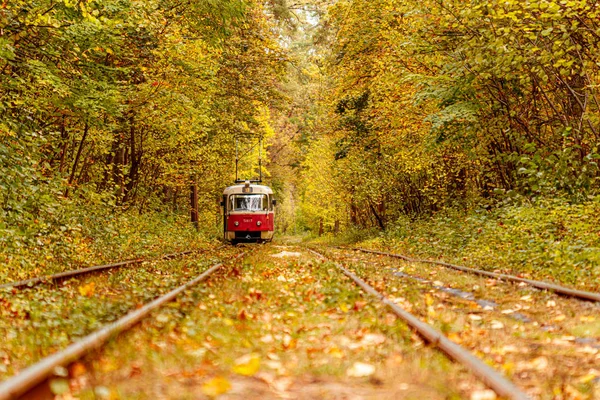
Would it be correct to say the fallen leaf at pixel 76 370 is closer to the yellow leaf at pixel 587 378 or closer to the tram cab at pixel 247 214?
the yellow leaf at pixel 587 378

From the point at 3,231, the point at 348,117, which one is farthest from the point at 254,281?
the point at 348,117

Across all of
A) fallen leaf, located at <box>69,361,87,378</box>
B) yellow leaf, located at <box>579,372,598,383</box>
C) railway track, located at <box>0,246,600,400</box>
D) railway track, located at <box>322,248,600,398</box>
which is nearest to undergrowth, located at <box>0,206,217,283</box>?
railway track, located at <box>0,246,600,400</box>

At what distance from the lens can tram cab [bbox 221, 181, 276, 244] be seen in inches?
1064

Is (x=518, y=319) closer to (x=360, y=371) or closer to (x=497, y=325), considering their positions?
(x=497, y=325)

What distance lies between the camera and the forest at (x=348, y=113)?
12.2 m

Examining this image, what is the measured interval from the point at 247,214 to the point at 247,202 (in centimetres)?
61

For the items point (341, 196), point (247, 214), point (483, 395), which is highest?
point (341, 196)

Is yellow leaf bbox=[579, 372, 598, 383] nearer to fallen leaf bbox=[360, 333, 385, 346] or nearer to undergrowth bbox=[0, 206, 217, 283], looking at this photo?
fallen leaf bbox=[360, 333, 385, 346]

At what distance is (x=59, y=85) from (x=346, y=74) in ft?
45.3

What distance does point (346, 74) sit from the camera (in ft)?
80.4

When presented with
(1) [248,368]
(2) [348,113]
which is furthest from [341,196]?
(1) [248,368]

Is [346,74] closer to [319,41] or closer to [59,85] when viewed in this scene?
[319,41]

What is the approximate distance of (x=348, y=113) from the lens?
27.9 meters

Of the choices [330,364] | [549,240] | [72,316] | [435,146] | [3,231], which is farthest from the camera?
[435,146]
